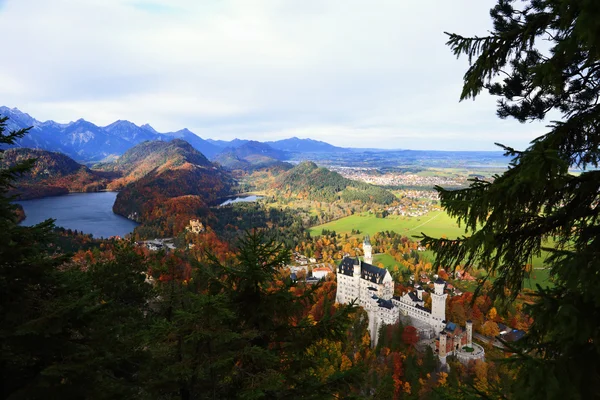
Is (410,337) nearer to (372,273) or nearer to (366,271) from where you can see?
(372,273)

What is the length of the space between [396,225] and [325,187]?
6911 centimetres

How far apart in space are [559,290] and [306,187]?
511 feet

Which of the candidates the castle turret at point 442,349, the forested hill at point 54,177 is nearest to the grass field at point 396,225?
the castle turret at point 442,349

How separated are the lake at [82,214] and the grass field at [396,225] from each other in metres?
51.6

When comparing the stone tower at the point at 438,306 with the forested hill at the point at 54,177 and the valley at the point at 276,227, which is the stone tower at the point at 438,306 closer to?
the valley at the point at 276,227

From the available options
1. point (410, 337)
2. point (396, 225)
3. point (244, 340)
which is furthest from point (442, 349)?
point (396, 225)

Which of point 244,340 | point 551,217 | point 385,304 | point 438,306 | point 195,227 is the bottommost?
point 195,227

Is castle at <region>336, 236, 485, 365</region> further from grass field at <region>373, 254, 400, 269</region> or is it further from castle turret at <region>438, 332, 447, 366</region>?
grass field at <region>373, 254, 400, 269</region>

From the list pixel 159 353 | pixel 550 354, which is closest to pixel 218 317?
pixel 159 353

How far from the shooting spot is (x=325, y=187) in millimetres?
155000

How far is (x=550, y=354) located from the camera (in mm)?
2941

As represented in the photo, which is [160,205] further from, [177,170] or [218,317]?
[218,317]

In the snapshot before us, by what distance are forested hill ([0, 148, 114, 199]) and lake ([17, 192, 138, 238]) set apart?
5.70 metres

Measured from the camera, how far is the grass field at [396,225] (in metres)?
79.7
